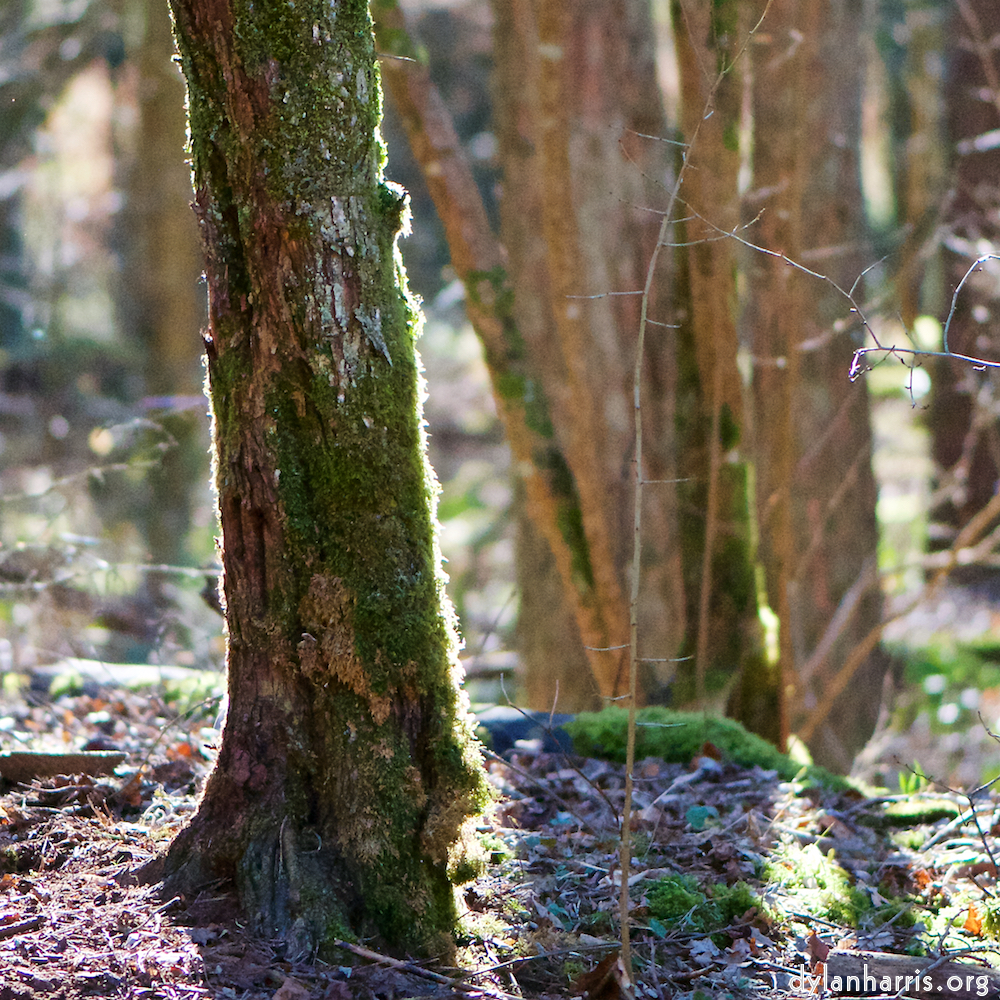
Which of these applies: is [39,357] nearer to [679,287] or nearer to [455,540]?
[455,540]

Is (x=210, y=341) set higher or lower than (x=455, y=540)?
higher

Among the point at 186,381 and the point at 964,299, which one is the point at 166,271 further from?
the point at 964,299

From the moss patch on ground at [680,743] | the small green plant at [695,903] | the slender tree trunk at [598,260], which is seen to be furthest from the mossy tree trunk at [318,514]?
the slender tree trunk at [598,260]

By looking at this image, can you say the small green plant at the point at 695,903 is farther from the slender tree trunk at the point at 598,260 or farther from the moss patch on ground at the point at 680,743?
the slender tree trunk at the point at 598,260

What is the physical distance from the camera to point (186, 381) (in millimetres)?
9547

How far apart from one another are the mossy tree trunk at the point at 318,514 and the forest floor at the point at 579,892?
6.0 inches

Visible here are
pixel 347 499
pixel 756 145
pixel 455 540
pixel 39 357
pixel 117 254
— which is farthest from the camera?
pixel 117 254

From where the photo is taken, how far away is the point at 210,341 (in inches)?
95.7

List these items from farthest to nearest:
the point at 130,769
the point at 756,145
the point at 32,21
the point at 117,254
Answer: the point at 117,254
the point at 32,21
the point at 756,145
the point at 130,769

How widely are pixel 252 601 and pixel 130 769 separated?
3.73 feet

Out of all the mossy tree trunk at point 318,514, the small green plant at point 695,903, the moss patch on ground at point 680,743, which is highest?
the mossy tree trunk at point 318,514

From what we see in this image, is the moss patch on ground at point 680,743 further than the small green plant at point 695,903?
Yes

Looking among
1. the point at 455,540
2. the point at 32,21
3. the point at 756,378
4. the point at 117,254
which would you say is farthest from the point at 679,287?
the point at 117,254

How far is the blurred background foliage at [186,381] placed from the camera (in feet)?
20.6
